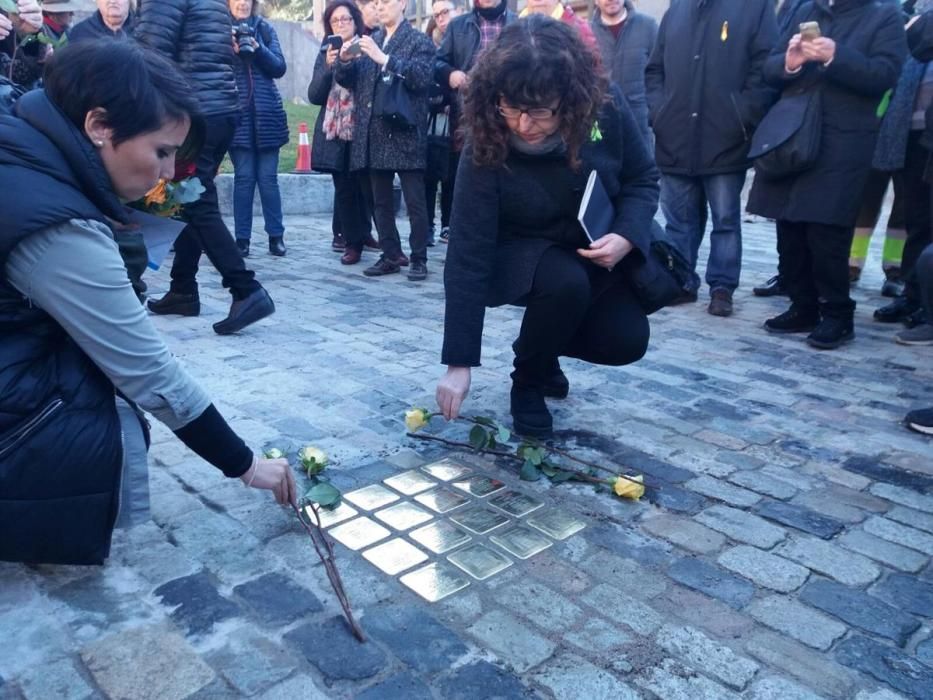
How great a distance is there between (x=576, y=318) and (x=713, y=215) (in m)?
2.71

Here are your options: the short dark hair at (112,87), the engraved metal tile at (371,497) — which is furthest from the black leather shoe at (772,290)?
the short dark hair at (112,87)

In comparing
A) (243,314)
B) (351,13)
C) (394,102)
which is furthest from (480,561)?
(351,13)

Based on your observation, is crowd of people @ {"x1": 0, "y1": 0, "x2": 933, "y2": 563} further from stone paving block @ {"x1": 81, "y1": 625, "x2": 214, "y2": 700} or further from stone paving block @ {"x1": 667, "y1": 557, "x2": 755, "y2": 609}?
stone paving block @ {"x1": 667, "y1": 557, "x2": 755, "y2": 609}

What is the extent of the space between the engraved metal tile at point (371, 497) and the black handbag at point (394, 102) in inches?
151

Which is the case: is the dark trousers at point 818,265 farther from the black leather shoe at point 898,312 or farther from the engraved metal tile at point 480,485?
the engraved metal tile at point 480,485

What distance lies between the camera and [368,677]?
1.80 metres

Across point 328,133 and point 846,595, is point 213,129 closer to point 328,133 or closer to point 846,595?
point 328,133

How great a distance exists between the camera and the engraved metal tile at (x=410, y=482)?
8.84 feet

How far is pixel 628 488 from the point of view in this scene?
2.65 metres

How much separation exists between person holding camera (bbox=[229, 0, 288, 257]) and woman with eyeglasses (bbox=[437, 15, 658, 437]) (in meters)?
4.10

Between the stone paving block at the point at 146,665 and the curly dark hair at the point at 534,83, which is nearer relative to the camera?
the stone paving block at the point at 146,665

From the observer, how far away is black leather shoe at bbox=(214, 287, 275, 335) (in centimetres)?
441

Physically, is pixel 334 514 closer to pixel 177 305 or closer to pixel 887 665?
pixel 887 665

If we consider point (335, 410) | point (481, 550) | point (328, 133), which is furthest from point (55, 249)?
point (328, 133)
